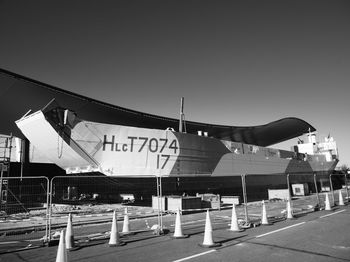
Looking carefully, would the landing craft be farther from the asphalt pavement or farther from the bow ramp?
the asphalt pavement

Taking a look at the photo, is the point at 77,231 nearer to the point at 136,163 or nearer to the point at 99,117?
the point at 136,163

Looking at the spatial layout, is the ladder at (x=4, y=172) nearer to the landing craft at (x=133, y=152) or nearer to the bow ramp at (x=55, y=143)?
the bow ramp at (x=55, y=143)

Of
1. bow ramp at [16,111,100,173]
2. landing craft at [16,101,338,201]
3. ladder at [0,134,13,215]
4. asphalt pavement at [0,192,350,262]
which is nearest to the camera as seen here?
asphalt pavement at [0,192,350,262]

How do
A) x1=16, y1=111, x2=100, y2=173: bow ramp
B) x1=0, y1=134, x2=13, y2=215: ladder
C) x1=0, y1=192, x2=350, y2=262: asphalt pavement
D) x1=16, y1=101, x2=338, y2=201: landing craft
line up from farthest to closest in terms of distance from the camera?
x1=16, y1=101, x2=338, y2=201: landing craft < x1=16, y1=111, x2=100, y2=173: bow ramp < x1=0, y1=134, x2=13, y2=215: ladder < x1=0, y1=192, x2=350, y2=262: asphalt pavement

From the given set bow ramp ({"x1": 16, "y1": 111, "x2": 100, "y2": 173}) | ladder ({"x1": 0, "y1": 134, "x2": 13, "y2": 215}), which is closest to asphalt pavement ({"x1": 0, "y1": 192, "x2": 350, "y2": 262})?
ladder ({"x1": 0, "y1": 134, "x2": 13, "y2": 215})

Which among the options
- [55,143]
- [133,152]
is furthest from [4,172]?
[133,152]

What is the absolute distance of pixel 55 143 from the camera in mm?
18234

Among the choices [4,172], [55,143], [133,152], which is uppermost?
[55,143]

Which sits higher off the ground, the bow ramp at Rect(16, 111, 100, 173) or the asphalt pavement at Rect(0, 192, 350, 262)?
the bow ramp at Rect(16, 111, 100, 173)

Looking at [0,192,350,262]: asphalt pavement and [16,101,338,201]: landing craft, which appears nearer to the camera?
[0,192,350,262]: asphalt pavement

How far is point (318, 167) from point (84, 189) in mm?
43341

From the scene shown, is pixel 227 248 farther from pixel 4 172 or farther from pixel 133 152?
pixel 4 172

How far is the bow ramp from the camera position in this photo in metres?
17.5

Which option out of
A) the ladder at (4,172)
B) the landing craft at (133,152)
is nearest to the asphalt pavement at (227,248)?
the landing craft at (133,152)
